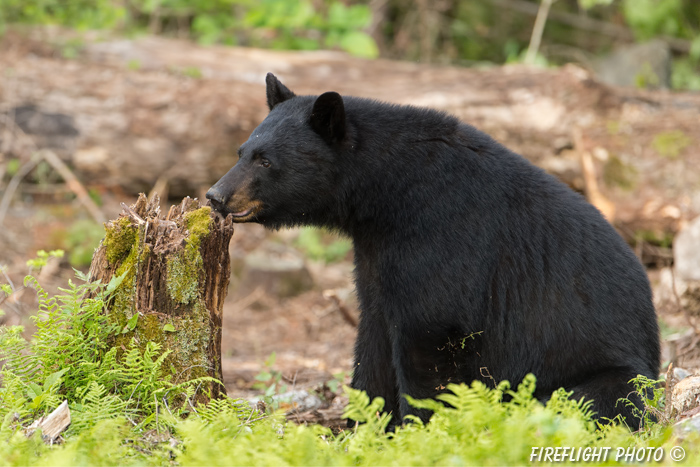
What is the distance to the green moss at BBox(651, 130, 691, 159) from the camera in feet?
26.7

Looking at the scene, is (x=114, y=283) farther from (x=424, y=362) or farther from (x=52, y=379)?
(x=424, y=362)

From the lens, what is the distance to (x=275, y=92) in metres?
4.54

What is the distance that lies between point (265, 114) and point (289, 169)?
4858mm

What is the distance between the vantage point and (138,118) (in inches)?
350

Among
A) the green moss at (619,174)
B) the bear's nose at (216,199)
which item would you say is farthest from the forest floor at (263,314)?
the bear's nose at (216,199)

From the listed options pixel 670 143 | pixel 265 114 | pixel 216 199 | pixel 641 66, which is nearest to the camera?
pixel 216 199

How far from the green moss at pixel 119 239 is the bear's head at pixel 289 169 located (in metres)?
0.56

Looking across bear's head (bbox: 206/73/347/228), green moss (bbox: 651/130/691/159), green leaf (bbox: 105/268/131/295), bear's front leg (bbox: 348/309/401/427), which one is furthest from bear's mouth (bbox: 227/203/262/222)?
green moss (bbox: 651/130/691/159)

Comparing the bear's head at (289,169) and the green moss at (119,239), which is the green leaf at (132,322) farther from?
the bear's head at (289,169)

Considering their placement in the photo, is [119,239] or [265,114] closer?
[119,239]

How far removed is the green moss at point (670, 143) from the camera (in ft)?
26.7

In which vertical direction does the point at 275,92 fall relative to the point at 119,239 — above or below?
above

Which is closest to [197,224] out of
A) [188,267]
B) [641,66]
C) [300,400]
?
[188,267]

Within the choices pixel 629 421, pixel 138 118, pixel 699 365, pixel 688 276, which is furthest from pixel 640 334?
pixel 138 118
